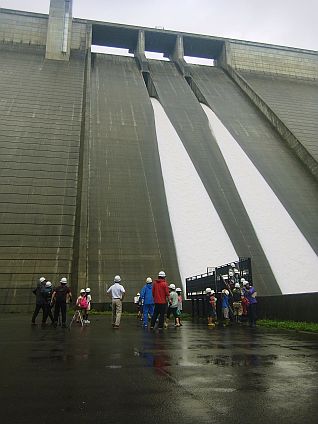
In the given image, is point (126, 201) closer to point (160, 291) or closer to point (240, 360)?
point (160, 291)

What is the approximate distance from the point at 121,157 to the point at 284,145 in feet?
39.7

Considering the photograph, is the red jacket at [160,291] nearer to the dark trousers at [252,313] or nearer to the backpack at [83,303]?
the dark trousers at [252,313]

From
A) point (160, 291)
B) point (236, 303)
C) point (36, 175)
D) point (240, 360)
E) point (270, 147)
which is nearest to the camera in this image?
point (240, 360)

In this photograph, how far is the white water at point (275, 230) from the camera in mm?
16969

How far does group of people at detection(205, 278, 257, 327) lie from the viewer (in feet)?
39.8

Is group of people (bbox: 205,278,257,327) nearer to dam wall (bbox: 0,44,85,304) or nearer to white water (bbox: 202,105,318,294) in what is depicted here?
white water (bbox: 202,105,318,294)

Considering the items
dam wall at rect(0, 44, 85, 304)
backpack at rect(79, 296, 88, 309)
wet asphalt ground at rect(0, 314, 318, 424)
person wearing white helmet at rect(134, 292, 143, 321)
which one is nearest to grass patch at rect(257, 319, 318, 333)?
wet asphalt ground at rect(0, 314, 318, 424)

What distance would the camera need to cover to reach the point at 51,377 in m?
4.18

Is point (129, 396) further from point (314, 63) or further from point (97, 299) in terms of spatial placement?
point (314, 63)

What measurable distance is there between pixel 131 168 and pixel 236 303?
11.2 metres

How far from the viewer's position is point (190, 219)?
19.3 metres

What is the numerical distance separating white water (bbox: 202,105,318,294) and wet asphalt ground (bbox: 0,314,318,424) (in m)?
10.8

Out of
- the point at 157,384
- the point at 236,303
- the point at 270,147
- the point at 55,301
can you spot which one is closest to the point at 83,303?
the point at 55,301

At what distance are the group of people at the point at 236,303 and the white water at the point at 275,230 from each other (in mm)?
3889
